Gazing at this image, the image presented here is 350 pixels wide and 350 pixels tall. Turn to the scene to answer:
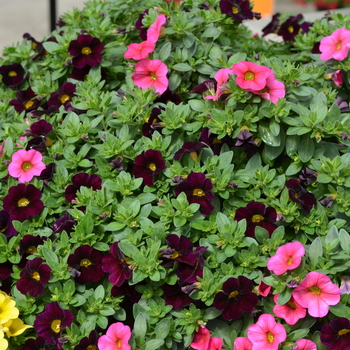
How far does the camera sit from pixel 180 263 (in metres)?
1.48

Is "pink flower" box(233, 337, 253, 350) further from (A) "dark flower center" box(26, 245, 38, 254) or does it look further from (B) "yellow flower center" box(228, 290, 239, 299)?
(A) "dark flower center" box(26, 245, 38, 254)

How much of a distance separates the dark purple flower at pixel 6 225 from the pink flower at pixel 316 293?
0.80 metres

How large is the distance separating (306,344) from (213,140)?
630 millimetres

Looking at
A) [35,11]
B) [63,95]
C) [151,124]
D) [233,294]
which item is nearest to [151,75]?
[151,124]

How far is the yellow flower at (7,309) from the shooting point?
143 cm

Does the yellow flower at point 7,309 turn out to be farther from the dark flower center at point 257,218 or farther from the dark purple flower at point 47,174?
the dark flower center at point 257,218

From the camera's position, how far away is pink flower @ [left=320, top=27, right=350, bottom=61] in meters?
1.82

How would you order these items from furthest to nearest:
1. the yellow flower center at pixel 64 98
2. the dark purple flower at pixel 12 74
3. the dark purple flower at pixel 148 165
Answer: the dark purple flower at pixel 12 74
the yellow flower center at pixel 64 98
the dark purple flower at pixel 148 165

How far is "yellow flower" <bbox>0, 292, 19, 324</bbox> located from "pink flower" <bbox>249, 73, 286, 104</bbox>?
34.3 inches

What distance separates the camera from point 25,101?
210 centimetres

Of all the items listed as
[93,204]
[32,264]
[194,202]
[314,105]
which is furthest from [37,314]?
[314,105]

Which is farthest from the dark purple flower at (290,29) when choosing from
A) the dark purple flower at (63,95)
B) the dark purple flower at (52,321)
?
the dark purple flower at (52,321)

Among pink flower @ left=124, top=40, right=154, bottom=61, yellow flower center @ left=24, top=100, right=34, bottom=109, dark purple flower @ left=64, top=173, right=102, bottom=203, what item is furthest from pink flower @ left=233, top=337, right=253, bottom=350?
yellow flower center @ left=24, top=100, right=34, bottom=109

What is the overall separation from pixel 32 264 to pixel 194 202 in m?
0.45
